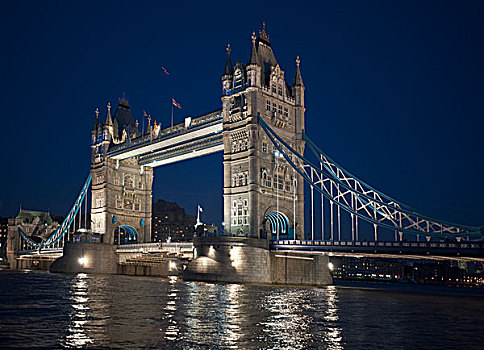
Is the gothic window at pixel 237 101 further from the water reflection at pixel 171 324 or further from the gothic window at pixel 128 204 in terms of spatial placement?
the water reflection at pixel 171 324

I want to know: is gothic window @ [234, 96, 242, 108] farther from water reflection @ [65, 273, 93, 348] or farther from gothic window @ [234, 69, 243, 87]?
water reflection @ [65, 273, 93, 348]

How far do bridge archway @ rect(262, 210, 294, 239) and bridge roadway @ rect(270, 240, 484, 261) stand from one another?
9842mm

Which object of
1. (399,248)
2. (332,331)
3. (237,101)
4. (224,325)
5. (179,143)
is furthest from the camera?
(179,143)

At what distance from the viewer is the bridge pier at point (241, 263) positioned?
5706 centimetres

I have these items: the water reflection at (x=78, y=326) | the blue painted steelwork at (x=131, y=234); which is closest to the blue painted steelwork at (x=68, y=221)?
the blue painted steelwork at (x=131, y=234)

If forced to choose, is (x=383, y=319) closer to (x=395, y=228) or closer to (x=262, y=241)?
(x=395, y=228)

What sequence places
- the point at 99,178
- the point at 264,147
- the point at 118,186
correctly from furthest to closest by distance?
the point at 99,178 < the point at 118,186 < the point at 264,147

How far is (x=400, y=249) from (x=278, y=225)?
23.0 metres

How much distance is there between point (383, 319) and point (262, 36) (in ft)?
168

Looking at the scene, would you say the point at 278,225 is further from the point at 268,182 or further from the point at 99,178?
the point at 99,178

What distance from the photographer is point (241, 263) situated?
2254 inches

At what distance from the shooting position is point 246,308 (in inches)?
1121

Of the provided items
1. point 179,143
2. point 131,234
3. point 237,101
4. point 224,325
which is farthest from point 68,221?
point 224,325

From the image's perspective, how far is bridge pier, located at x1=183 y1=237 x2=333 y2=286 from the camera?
187 ft
